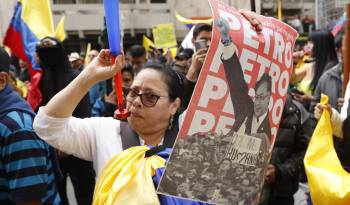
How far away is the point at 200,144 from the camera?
1475 millimetres

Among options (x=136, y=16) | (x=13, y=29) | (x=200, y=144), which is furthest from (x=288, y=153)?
(x=136, y=16)

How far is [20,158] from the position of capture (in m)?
2.11

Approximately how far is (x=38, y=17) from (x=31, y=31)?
19 cm

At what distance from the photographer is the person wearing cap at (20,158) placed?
210 centimetres

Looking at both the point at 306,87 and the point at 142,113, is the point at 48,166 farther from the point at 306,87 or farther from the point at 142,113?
the point at 306,87

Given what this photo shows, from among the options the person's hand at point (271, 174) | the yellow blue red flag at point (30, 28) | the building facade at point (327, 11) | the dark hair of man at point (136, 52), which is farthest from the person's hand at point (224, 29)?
the building facade at point (327, 11)

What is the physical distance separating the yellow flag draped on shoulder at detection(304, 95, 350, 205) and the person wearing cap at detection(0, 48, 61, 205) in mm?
1262

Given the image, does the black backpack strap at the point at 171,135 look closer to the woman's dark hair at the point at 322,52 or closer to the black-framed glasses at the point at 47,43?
the black-framed glasses at the point at 47,43

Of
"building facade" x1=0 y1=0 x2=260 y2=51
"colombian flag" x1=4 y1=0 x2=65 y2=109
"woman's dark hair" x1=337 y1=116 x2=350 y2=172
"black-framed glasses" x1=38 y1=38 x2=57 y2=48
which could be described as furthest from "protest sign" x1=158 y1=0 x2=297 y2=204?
"building facade" x1=0 y1=0 x2=260 y2=51

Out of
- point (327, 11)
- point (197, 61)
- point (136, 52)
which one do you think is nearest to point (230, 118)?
point (197, 61)

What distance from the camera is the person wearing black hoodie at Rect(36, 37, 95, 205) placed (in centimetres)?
391

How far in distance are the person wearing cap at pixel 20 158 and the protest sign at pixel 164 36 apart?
5382mm

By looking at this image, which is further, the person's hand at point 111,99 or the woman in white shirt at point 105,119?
the person's hand at point 111,99

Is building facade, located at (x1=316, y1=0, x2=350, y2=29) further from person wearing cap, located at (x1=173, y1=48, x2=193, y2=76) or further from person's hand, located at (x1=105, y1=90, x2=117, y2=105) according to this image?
person's hand, located at (x1=105, y1=90, x2=117, y2=105)
